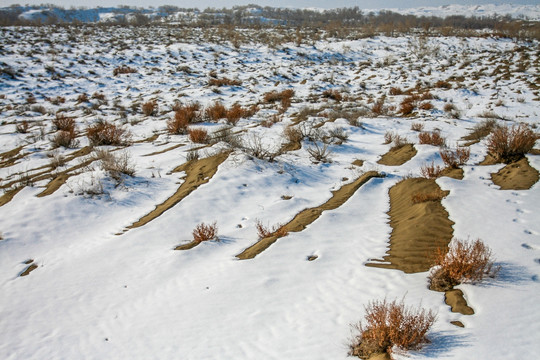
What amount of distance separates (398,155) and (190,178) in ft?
15.2

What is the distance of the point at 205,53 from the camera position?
2386 cm


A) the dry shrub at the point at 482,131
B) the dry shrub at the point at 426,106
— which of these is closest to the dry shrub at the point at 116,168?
the dry shrub at the point at 482,131

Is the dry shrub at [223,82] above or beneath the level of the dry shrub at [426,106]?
above

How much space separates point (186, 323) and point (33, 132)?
9.45 meters

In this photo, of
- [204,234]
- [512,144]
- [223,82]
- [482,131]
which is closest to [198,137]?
[204,234]

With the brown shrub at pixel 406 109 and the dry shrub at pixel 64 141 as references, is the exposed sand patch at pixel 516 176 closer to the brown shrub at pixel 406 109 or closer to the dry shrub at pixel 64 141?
the brown shrub at pixel 406 109

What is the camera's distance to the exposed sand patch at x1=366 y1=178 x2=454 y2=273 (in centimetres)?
319

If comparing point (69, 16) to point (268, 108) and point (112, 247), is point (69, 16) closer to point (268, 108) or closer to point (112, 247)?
point (268, 108)

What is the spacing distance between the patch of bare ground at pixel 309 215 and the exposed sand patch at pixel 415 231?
738 millimetres

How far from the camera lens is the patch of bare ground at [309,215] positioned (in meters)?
3.70

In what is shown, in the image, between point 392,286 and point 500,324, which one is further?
point 392,286

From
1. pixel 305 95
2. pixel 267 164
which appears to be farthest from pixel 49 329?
pixel 305 95

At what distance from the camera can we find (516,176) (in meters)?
4.81

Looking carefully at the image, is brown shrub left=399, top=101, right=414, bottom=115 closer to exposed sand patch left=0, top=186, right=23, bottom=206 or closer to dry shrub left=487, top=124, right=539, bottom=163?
dry shrub left=487, top=124, right=539, bottom=163
